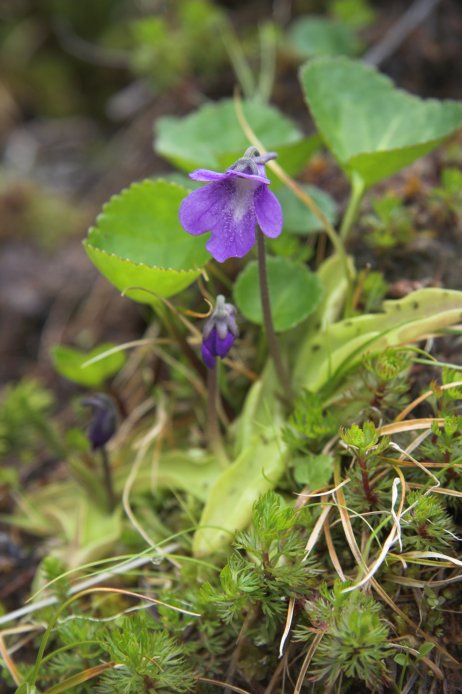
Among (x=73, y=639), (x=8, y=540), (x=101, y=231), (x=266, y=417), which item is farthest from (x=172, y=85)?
(x=73, y=639)

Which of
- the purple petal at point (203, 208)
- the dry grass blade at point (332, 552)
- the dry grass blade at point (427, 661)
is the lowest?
the dry grass blade at point (427, 661)

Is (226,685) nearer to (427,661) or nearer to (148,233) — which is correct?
(427,661)

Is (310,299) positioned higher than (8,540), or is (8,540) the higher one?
(310,299)

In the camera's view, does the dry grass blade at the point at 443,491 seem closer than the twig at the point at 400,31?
Yes

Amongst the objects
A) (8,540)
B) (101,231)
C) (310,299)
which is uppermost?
(101,231)

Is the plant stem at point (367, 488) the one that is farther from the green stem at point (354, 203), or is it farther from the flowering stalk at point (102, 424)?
the green stem at point (354, 203)

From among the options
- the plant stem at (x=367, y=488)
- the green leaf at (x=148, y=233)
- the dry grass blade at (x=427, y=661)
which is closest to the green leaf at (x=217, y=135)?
the green leaf at (x=148, y=233)

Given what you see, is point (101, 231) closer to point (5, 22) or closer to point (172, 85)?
point (172, 85)
